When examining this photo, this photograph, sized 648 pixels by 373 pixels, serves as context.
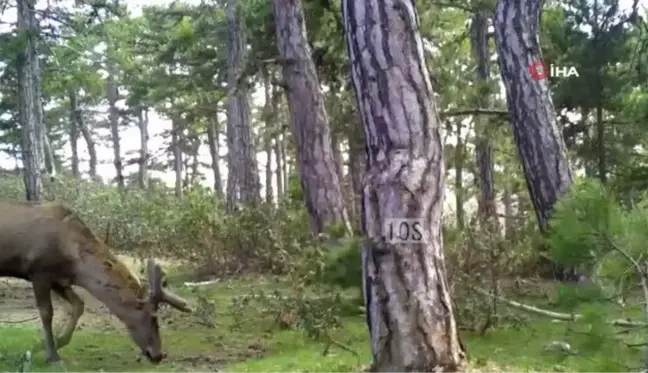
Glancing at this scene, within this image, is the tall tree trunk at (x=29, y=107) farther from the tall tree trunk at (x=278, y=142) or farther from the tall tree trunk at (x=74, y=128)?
the tall tree trunk at (x=74, y=128)

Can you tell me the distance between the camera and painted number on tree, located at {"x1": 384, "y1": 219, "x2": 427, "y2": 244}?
5547 mm

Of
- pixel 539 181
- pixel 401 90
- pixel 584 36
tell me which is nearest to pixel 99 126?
pixel 584 36

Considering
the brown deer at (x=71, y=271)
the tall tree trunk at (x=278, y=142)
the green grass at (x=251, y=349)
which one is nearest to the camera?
the green grass at (x=251, y=349)

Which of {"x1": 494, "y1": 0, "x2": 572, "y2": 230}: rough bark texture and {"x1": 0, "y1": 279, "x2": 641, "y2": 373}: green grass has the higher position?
{"x1": 494, "y1": 0, "x2": 572, "y2": 230}: rough bark texture

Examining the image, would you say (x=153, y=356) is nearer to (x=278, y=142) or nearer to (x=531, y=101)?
(x=531, y=101)

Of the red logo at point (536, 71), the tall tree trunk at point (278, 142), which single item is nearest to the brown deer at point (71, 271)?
the red logo at point (536, 71)

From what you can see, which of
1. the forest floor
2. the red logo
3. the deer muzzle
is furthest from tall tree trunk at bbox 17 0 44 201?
the red logo

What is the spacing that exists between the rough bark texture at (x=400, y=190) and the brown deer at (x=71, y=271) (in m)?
3.50

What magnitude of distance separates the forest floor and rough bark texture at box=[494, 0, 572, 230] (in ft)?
6.07

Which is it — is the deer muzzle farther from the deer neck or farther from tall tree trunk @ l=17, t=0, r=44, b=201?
tall tree trunk @ l=17, t=0, r=44, b=201

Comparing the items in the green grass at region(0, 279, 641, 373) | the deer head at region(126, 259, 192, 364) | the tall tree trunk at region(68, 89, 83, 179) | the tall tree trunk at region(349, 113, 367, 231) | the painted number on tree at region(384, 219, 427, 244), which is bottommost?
the green grass at region(0, 279, 641, 373)

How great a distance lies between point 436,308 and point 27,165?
14832mm

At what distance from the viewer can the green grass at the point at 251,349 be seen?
7.46m

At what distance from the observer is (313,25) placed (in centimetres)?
1558
